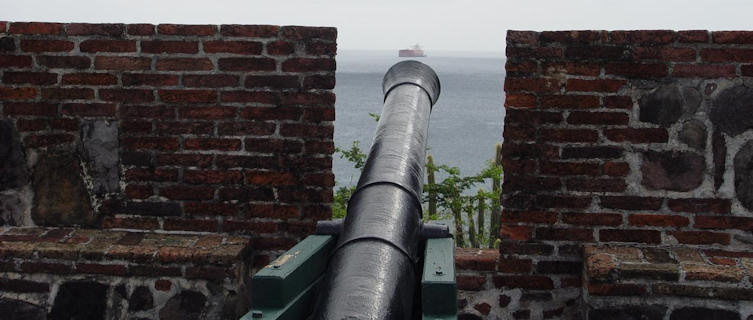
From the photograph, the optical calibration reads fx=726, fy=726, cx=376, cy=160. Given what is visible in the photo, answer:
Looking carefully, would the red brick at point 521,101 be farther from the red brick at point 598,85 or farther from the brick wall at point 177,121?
the brick wall at point 177,121

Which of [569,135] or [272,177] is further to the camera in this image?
[272,177]

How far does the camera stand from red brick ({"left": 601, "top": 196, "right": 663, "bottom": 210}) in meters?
3.07

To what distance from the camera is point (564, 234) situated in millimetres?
3139

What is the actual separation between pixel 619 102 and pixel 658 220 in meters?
0.54

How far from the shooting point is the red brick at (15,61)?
10.4ft

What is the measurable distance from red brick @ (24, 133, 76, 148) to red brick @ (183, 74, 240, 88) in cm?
58

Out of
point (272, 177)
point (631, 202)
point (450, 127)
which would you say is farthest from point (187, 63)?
point (450, 127)

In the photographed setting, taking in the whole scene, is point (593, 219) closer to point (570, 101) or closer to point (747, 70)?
point (570, 101)

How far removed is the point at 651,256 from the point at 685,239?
0.65 ft

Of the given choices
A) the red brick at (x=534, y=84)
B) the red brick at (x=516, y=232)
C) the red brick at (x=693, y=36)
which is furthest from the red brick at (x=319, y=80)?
the red brick at (x=693, y=36)

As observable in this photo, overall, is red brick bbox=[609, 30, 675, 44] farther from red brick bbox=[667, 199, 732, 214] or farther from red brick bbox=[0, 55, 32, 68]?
red brick bbox=[0, 55, 32, 68]

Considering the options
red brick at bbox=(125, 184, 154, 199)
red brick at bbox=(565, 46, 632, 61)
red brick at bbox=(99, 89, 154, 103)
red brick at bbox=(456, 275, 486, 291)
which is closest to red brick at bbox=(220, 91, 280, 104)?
red brick at bbox=(99, 89, 154, 103)

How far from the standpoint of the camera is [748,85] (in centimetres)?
294

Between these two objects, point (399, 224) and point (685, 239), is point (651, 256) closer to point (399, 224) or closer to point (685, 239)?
point (685, 239)
